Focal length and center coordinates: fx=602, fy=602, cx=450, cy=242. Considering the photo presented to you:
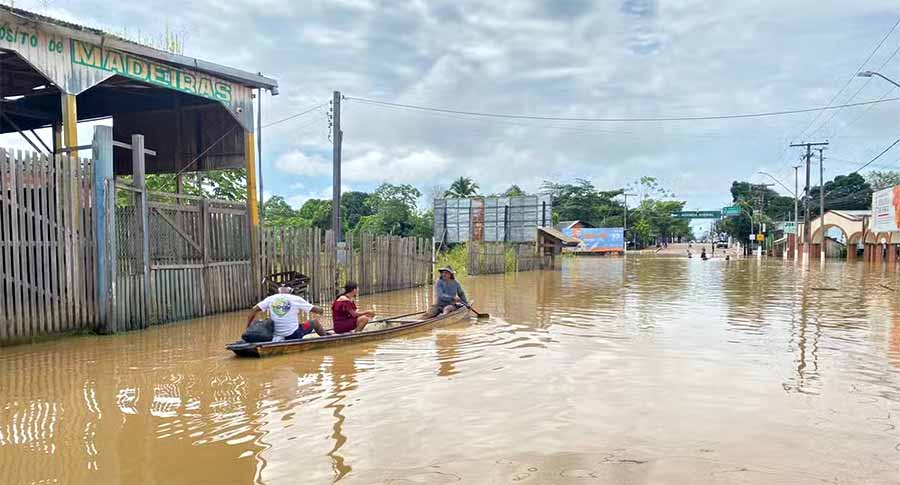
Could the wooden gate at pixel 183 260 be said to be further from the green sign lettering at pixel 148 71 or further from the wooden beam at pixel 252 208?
the green sign lettering at pixel 148 71

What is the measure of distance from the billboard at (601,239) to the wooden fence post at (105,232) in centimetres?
6097

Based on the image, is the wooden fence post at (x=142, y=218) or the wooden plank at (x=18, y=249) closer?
the wooden plank at (x=18, y=249)

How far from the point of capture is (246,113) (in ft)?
46.8

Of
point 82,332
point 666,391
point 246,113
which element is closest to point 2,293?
point 82,332

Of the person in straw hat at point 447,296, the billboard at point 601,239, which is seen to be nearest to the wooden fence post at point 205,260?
the person in straw hat at point 447,296

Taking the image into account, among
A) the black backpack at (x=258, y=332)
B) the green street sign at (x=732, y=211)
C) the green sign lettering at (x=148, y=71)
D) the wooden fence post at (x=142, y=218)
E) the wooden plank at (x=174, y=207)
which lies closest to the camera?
the black backpack at (x=258, y=332)

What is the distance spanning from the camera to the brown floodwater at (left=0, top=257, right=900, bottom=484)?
4.62 meters

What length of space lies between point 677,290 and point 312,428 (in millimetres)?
18221

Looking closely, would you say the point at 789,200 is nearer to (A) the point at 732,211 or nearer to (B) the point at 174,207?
(A) the point at 732,211

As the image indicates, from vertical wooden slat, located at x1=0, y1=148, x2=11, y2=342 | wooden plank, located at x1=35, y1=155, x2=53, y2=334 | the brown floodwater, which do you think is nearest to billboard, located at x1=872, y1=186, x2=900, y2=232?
the brown floodwater

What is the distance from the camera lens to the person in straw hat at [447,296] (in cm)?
1258

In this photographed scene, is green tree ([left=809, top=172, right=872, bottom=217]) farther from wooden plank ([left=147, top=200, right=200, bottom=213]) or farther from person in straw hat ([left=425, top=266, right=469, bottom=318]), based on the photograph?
wooden plank ([left=147, top=200, right=200, bottom=213])

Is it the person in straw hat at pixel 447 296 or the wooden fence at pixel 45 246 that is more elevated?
the wooden fence at pixel 45 246

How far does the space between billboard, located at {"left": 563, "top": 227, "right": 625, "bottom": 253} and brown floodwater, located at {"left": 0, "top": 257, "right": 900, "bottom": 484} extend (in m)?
58.0
